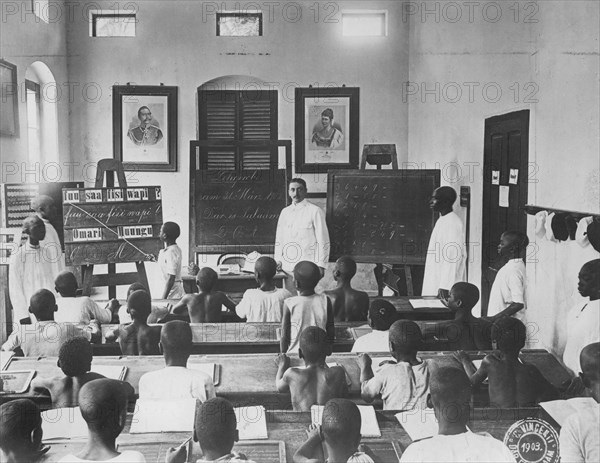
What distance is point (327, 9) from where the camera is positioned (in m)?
5.75

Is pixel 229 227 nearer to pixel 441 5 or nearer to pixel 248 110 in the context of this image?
pixel 248 110

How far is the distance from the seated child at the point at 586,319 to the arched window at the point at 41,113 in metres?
3.73

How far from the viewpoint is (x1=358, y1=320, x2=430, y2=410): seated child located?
2.29m

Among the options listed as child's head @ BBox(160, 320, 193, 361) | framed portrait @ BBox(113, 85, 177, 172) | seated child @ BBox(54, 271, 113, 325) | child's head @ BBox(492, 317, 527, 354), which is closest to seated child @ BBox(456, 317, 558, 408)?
child's head @ BBox(492, 317, 527, 354)

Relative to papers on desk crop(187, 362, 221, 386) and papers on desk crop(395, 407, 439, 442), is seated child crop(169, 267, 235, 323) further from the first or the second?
papers on desk crop(395, 407, 439, 442)

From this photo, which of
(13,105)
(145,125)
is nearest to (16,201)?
(13,105)

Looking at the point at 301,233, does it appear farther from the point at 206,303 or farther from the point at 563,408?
the point at 563,408

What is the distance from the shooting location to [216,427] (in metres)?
1.62

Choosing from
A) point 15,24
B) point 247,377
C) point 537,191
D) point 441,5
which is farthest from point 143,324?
point 441,5

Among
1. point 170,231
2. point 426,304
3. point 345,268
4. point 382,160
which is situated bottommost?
point 426,304

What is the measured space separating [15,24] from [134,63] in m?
1.52

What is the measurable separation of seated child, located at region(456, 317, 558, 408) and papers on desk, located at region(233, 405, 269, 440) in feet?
2.67

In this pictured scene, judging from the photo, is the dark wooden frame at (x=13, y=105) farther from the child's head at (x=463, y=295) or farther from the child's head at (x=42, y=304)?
the child's head at (x=463, y=295)

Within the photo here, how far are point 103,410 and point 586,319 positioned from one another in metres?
1.96
